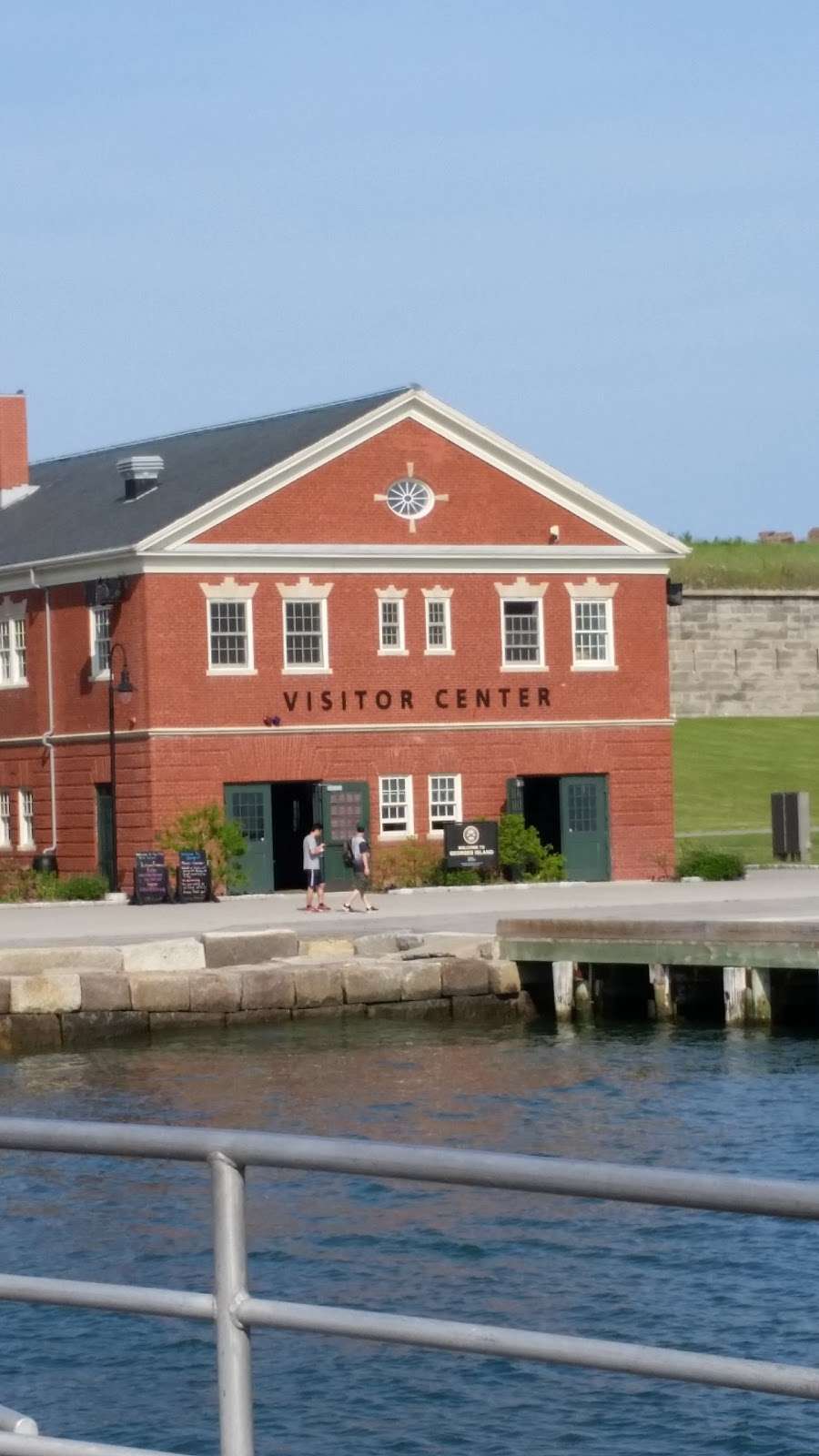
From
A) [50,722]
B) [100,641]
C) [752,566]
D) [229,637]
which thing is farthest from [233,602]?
[752,566]

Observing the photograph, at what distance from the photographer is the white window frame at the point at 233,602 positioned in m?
48.1

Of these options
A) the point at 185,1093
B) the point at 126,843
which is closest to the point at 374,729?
the point at 126,843

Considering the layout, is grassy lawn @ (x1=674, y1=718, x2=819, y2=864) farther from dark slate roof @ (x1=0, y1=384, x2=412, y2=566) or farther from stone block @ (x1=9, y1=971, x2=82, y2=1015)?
stone block @ (x1=9, y1=971, x2=82, y2=1015)

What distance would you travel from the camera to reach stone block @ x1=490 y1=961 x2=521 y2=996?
3516 cm

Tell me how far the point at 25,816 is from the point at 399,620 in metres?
9.61

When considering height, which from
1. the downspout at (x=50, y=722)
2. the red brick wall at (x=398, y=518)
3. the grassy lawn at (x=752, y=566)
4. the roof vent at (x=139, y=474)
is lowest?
the downspout at (x=50, y=722)

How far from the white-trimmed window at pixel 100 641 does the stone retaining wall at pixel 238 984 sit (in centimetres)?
1465

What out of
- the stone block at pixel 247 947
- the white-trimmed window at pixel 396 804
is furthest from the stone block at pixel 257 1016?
the white-trimmed window at pixel 396 804

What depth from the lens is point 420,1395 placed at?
14266mm

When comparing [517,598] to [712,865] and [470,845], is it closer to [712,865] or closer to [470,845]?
[470,845]

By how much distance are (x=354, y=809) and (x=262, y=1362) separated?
3436 centimetres

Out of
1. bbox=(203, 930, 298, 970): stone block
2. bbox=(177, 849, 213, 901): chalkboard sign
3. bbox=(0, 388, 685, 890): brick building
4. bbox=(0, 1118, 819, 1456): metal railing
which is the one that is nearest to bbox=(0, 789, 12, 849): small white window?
bbox=(0, 388, 685, 890): brick building

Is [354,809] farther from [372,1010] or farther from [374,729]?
[372,1010]

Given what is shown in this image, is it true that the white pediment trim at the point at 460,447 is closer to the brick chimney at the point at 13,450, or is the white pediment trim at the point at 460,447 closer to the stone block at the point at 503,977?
the brick chimney at the point at 13,450
